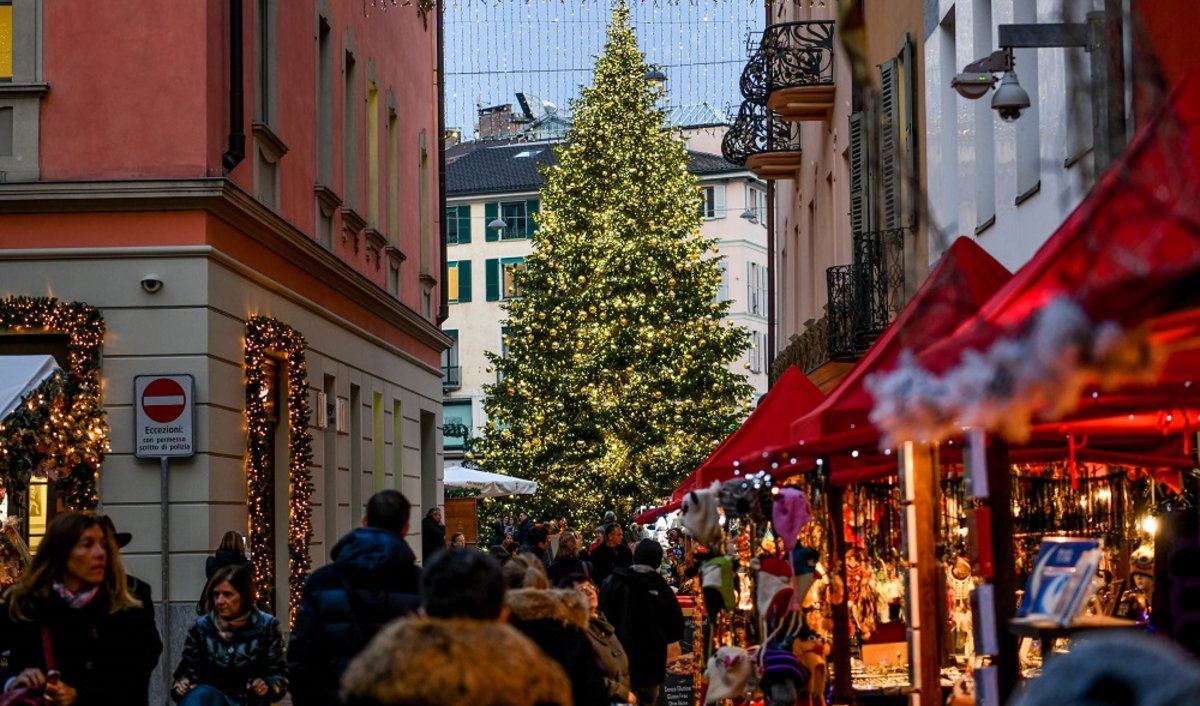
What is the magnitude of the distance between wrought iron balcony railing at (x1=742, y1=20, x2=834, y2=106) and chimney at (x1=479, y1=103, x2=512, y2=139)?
217 ft

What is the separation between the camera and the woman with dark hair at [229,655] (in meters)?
10.2

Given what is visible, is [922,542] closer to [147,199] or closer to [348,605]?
[348,605]

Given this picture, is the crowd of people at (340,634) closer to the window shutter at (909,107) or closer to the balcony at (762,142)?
the window shutter at (909,107)

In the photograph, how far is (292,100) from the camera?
22625 mm

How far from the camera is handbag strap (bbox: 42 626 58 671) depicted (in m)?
8.39

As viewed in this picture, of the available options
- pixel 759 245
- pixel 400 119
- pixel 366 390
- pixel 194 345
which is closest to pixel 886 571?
pixel 194 345

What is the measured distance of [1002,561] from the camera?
9281 mm

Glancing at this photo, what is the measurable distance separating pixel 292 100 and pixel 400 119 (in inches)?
372

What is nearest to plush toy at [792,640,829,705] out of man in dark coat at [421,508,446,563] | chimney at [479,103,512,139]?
man in dark coat at [421,508,446,563]

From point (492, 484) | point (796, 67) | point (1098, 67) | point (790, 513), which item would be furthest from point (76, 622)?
point (492, 484)

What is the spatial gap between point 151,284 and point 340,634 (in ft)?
33.9

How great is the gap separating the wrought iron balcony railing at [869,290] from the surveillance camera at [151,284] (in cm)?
755

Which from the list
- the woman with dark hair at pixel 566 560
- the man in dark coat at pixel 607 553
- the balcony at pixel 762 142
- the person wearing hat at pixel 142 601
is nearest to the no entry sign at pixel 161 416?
the woman with dark hair at pixel 566 560

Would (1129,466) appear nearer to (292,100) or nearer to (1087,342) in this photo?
(1087,342)
